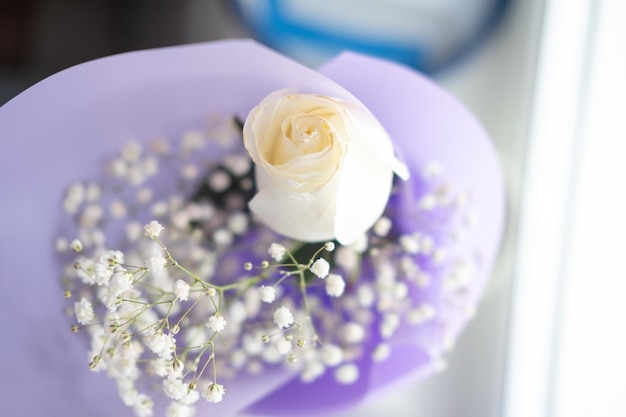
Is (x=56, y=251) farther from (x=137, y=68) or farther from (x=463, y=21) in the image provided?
(x=463, y=21)

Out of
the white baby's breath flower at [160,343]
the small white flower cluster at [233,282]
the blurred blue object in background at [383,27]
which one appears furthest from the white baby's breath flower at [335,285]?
the blurred blue object in background at [383,27]

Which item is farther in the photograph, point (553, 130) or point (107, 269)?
point (553, 130)

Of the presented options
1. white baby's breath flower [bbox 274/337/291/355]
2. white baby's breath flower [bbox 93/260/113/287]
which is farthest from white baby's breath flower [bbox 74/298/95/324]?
white baby's breath flower [bbox 274/337/291/355]

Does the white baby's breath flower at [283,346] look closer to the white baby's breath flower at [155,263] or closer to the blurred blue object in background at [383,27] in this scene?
the white baby's breath flower at [155,263]

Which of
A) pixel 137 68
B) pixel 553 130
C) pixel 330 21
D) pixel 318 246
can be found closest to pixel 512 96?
pixel 553 130

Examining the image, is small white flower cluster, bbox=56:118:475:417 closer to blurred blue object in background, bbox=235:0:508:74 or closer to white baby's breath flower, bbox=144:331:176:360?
white baby's breath flower, bbox=144:331:176:360

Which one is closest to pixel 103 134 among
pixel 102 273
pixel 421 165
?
pixel 102 273

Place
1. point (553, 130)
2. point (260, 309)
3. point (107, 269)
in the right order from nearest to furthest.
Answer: point (107, 269) < point (260, 309) < point (553, 130)
